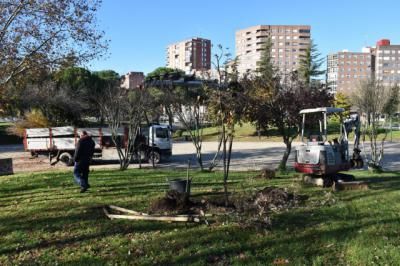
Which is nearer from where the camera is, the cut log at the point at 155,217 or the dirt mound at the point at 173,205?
the cut log at the point at 155,217

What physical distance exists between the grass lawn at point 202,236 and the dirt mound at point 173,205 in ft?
1.65

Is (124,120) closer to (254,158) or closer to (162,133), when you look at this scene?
(162,133)

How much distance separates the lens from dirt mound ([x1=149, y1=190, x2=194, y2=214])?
7.71 m

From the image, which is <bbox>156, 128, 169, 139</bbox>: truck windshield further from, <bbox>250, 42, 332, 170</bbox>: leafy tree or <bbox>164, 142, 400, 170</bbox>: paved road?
<bbox>250, 42, 332, 170</bbox>: leafy tree

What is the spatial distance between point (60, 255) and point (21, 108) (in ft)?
132

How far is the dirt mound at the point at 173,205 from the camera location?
771 centimetres

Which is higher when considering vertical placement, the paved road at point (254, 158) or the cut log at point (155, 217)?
the cut log at point (155, 217)

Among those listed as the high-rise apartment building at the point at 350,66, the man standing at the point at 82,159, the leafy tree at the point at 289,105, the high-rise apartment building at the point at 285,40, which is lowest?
the man standing at the point at 82,159

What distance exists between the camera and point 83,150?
37.1ft

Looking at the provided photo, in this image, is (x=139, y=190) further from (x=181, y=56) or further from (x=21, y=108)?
(x=181, y=56)

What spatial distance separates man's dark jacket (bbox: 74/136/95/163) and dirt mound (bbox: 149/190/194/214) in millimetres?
3941

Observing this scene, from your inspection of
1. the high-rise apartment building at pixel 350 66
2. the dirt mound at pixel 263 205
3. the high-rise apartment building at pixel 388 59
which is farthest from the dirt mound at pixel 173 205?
the high-rise apartment building at pixel 388 59

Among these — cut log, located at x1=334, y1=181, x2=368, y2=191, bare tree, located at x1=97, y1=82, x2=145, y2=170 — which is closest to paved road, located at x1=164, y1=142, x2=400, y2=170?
bare tree, located at x1=97, y1=82, x2=145, y2=170

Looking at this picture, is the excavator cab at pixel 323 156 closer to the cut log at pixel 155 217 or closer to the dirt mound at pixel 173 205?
the dirt mound at pixel 173 205
